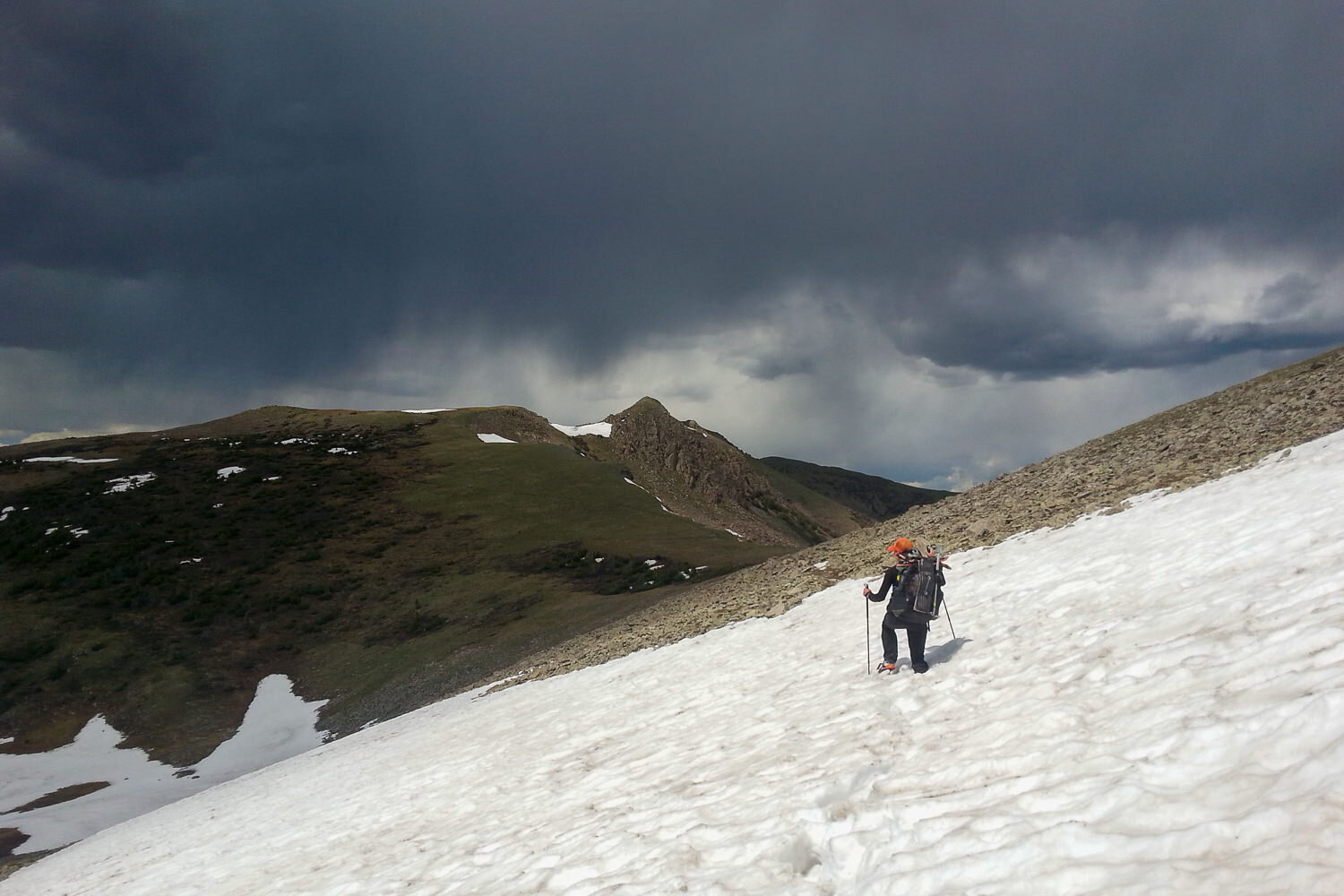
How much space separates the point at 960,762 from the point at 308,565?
71148 mm

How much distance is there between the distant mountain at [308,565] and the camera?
146ft

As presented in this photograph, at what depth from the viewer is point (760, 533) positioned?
4161 inches

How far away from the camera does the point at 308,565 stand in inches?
2680

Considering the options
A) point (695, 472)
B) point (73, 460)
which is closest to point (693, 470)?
point (695, 472)

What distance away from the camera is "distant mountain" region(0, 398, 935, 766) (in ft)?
146

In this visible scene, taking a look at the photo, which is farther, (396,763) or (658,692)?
(396,763)

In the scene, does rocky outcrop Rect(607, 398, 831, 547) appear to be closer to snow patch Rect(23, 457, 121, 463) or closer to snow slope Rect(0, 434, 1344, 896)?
snow patch Rect(23, 457, 121, 463)

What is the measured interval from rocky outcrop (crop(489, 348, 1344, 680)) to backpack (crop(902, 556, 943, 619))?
1087 centimetres

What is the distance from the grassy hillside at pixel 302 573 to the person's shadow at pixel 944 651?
26310 millimetres

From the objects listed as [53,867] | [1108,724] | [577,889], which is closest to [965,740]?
[1108,724]

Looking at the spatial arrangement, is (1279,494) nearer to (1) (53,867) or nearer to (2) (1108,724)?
(2) (1108,724)

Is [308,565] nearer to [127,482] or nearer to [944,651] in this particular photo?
[127,482]

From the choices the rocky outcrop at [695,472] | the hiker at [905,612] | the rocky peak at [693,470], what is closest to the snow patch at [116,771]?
the hiker at [905,612]

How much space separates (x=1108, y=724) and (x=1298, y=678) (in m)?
1.73
